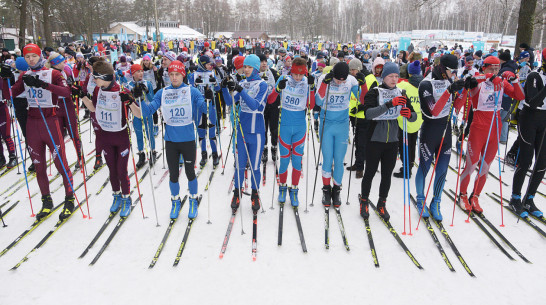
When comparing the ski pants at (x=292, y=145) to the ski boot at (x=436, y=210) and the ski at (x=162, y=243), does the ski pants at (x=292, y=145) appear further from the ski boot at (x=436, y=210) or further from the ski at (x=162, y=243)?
the ski boot at (x=436, y=210)

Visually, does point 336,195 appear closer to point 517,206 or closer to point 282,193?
point 282,193

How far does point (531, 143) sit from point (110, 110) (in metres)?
5.67

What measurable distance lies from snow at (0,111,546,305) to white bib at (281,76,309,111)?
1.49 m

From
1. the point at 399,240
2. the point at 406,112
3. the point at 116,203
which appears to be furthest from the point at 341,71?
Result: the point at 116,203

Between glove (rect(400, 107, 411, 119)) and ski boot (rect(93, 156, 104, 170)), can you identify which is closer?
glove (rect(400, 107, 411, 119))

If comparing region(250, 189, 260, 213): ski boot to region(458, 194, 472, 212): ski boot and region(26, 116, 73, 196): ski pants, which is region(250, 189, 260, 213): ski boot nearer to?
region(26, 116, 73, 196): ski pants

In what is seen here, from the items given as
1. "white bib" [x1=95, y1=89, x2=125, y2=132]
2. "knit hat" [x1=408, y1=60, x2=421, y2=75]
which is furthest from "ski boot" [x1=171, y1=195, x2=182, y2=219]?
"knit hat" [x1=408, y1=60, x2=421, y2=75]

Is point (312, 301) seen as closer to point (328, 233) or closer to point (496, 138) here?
point (328, 233)

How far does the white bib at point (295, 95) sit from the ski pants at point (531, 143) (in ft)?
10.1

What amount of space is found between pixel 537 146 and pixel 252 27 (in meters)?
102

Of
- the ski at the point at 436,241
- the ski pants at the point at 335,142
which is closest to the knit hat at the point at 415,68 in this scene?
the ski pants at the point at 335,142

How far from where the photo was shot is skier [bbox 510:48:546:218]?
4.42 meters

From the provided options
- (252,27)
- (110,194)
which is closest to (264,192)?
(110,194)

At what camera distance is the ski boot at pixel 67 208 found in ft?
14.6
